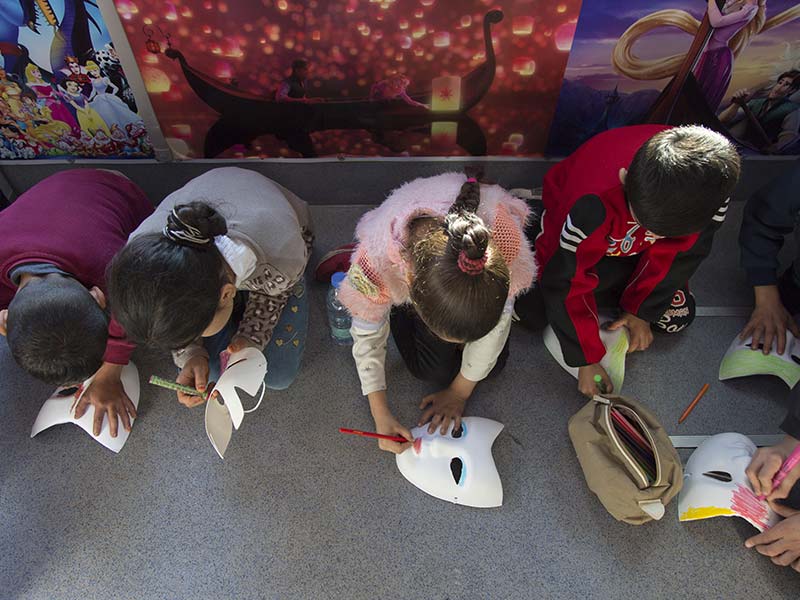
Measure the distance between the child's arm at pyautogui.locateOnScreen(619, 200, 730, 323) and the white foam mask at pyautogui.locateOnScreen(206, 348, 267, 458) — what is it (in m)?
0.94

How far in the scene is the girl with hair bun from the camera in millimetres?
847

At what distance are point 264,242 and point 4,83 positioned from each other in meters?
0.91

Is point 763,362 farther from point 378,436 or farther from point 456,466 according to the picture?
point 378,436

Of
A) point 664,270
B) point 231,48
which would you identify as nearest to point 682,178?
point 664,270

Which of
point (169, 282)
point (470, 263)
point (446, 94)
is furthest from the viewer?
point (446, 94)

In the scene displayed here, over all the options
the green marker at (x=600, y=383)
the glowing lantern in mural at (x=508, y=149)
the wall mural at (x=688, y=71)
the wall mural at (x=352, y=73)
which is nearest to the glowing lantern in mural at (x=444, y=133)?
the wall mural at (x=352, y=73)

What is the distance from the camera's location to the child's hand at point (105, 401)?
131cm

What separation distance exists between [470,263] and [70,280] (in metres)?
0.80

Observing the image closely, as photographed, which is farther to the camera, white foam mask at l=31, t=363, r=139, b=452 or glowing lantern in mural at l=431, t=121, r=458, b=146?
glowing lantern in mural at l=431, t=121, r=458, b=146

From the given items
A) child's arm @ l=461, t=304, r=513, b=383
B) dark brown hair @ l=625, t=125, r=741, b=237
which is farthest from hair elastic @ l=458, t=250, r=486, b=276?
dark brown hair @ l=625, t=125, r=741, b=237

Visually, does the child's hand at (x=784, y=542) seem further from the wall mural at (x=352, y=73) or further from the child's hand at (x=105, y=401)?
the child's hand at (x=105, y=401)

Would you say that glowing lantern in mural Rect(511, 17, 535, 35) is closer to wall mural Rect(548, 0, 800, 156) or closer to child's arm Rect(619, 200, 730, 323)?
wall mural Rect(548, 0, 800, 156)

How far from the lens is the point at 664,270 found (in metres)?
1.29

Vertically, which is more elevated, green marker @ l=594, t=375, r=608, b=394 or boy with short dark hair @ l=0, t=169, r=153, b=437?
boy with short dark hair @ l=0, t=169, r=153, b=437
